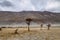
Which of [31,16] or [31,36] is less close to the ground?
[31,16]

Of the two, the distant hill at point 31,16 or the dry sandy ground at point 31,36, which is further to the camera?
the distant hill at point 31,16

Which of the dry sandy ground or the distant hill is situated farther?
the distant hill

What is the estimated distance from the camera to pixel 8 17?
1597 cm

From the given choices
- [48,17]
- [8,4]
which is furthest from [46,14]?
[8,4]

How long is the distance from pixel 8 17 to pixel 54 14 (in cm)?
412

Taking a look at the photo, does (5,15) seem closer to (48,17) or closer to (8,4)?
(8,4)

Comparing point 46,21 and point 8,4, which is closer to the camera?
point 8,4

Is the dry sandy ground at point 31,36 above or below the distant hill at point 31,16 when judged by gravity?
below

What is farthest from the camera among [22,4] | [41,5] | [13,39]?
[22,4]

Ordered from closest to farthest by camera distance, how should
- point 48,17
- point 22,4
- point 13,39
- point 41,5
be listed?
point 13,39 → point 41,5 → point 22,4 → point 48,17

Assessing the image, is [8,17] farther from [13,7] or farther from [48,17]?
[48,17]

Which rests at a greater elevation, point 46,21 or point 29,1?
point 29,1

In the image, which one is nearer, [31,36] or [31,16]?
[31,36]

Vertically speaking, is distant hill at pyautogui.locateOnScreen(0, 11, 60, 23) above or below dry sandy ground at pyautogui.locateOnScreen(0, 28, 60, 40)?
above
